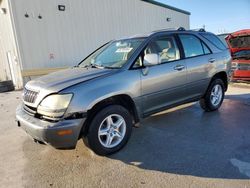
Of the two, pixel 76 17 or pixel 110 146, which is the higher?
pixel 76 17

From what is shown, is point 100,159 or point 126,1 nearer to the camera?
point 100,159

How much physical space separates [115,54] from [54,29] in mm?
8366

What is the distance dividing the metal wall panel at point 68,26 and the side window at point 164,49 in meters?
8.30

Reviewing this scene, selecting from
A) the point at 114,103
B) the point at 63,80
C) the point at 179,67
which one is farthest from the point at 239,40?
the point at 63,80

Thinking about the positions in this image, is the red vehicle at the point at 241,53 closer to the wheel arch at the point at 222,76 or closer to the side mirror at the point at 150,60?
the wheel arch at the point at 222,76

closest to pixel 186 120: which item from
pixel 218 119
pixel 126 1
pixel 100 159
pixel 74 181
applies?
pixel 218 119

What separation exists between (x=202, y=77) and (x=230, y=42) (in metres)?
4.72

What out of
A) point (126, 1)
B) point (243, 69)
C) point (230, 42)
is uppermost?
point (126, 1)

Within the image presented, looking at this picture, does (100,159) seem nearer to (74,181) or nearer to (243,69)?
(74,181)

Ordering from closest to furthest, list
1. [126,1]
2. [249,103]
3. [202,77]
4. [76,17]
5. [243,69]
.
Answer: [202,77], [249,103], [243,69], [76,17], [126,1]

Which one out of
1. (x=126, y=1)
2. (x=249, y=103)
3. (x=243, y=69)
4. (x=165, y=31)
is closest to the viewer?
(x=165, y=31)

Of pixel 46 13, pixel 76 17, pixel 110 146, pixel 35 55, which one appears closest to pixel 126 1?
pixel 76 17

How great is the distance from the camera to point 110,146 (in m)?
3.65

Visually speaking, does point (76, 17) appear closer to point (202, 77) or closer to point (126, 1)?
point (126, 1)
